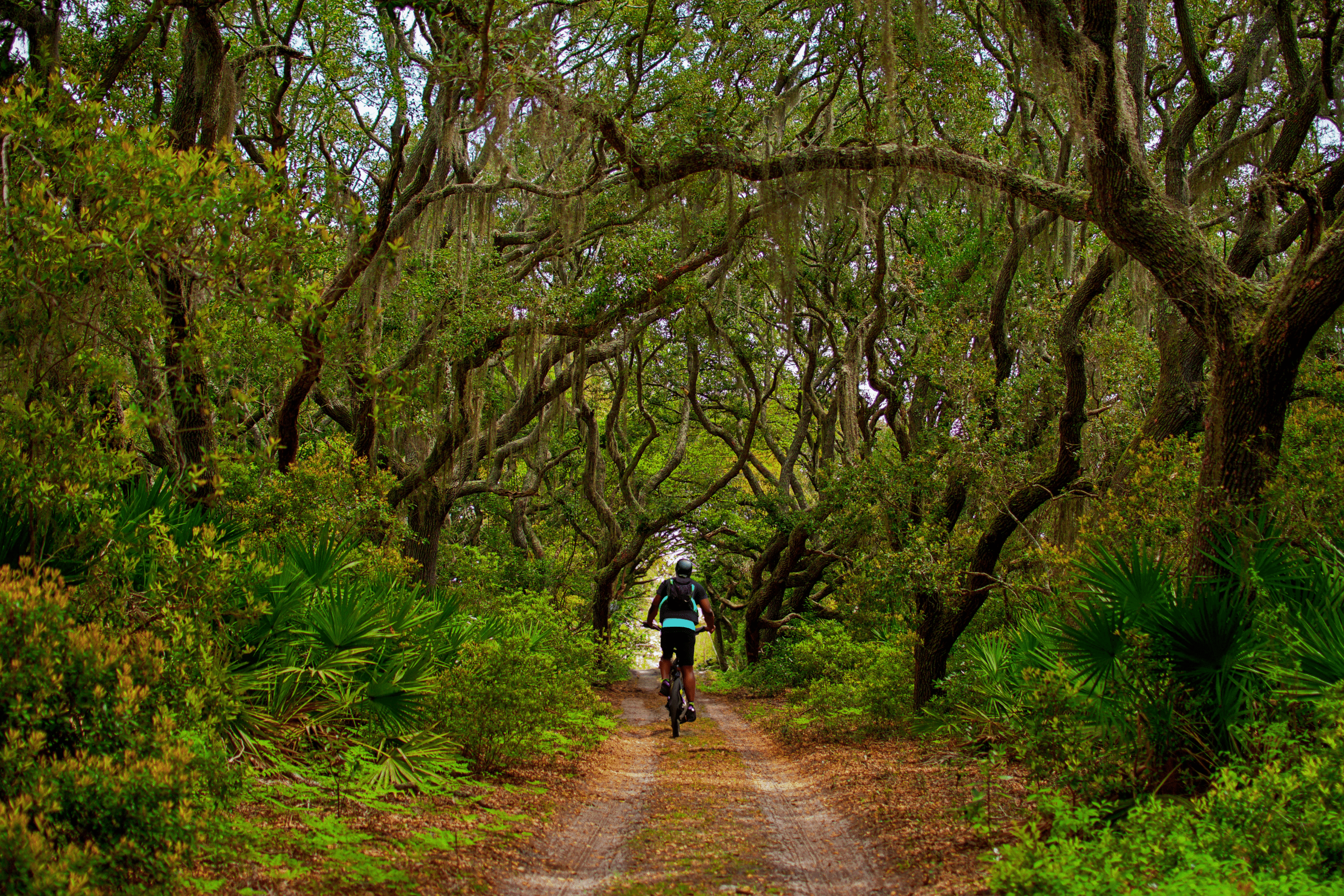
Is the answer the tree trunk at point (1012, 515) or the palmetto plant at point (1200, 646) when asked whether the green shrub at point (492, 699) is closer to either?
the palmetto plant at point (1200, 646)

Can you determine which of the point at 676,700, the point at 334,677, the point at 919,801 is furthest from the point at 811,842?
the point at 676,700

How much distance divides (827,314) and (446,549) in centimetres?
837

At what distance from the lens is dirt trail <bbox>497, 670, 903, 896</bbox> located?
13.5 feet

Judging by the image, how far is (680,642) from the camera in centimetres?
866

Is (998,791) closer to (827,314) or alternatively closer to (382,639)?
(382,639)

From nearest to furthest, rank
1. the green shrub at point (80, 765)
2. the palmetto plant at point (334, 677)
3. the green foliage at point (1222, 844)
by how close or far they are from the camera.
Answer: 1. the green shrub at point (80, 765)
2. the green foliage at point (1222, 844)
3. the palmetto plant at point (334, 677)

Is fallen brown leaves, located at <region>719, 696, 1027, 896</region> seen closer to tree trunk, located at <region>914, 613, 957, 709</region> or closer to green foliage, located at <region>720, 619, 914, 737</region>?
green foliage, located at <region>720, 619, 914, 737</region>

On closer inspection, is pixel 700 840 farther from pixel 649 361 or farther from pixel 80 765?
pixel 649 361

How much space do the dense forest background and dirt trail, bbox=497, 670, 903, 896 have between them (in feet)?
3.22

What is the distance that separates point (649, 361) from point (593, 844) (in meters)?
15.0

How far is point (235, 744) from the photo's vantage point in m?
5.13

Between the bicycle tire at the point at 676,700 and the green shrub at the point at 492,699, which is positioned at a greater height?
the green shrub at the point at 492,699

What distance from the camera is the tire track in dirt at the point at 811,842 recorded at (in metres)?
4.25

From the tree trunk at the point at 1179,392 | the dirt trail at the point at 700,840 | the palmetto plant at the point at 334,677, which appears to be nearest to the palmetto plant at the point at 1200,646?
the dirt trail at the point at 700,840
